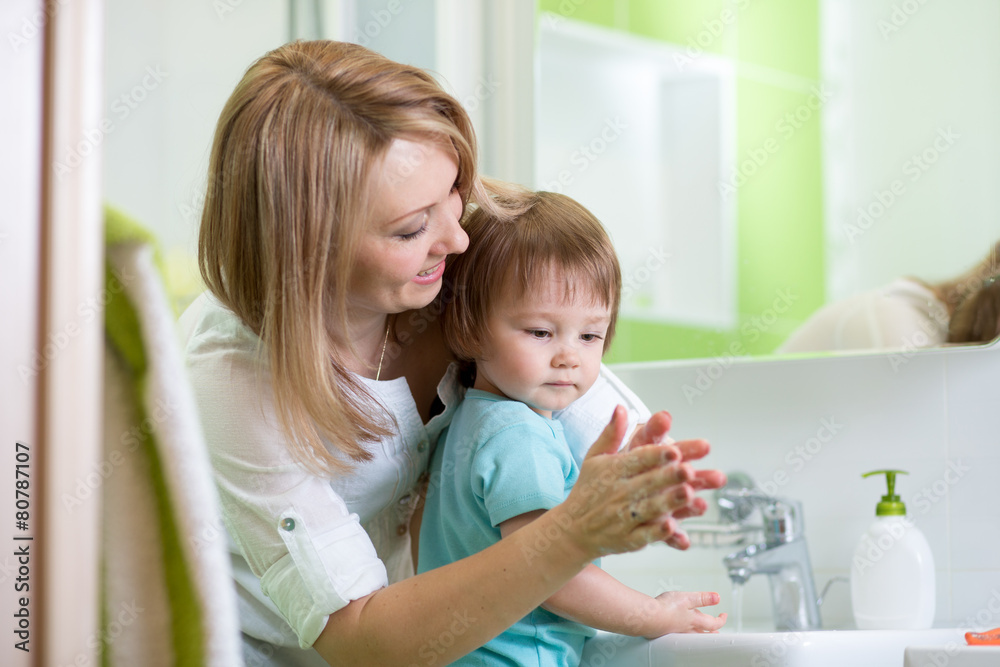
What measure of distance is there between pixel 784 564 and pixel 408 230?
2.17 ft

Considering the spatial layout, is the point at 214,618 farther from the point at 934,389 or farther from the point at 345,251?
the point at 934,389

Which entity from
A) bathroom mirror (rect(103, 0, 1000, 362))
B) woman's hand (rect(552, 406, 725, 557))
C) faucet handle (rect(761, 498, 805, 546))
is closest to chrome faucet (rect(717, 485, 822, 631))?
faucet handle (rect(761, 498, 805, 546))

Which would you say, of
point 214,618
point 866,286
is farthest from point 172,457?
point 866,286

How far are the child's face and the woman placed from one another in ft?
0.26

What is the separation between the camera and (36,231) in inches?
19.6

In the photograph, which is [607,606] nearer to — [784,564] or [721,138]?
[784,564]

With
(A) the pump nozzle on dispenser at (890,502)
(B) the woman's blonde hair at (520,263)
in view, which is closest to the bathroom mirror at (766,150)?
(A) the pump nozzle on dispenser at (890,502)

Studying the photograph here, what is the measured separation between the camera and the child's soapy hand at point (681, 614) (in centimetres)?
76

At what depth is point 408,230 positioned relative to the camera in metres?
0.77

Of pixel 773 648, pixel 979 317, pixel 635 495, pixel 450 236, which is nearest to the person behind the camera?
pixel 635 495

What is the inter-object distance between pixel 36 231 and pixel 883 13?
1.02 meters

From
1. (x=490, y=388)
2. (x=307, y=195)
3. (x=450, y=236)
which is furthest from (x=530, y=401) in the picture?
(x=307, y=195)

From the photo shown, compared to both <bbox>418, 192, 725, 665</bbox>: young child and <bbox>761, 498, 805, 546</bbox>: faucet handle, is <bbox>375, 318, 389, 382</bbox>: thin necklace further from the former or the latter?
<bbox>761, 498, 805, 546</bbox>: faucet handle

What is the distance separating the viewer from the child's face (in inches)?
31.5
